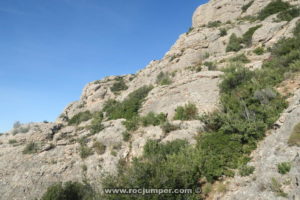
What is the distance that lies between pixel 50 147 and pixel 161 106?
9.93 meters

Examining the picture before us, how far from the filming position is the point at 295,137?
7.19 meters

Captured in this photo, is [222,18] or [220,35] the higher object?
[222,18]

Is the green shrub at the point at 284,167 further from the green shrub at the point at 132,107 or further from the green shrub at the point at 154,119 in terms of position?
the green shrub at the point at 132,107

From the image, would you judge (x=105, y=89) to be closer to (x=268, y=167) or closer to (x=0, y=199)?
(x=0, y=199)

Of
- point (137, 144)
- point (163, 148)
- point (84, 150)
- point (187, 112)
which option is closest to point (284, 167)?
point (163, 148)

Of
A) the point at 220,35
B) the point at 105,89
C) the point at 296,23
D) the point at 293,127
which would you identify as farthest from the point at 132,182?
the point at 105,89

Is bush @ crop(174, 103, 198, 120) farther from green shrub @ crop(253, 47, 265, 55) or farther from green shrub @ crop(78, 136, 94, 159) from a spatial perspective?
green shrub @ crop(253, 47, 265, 55)

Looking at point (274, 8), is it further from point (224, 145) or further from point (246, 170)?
point (246, 170)

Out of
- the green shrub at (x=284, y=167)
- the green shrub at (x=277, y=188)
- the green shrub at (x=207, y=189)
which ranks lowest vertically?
the green shrub at (x=207, y=189)

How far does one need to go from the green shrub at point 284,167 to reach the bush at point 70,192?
28.0 ft

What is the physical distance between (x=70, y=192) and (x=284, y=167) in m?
10.4

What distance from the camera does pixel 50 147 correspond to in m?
16.0

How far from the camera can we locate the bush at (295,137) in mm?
7047

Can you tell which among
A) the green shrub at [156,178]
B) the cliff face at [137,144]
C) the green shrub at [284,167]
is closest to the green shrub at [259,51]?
the cliff face at [137,144]
